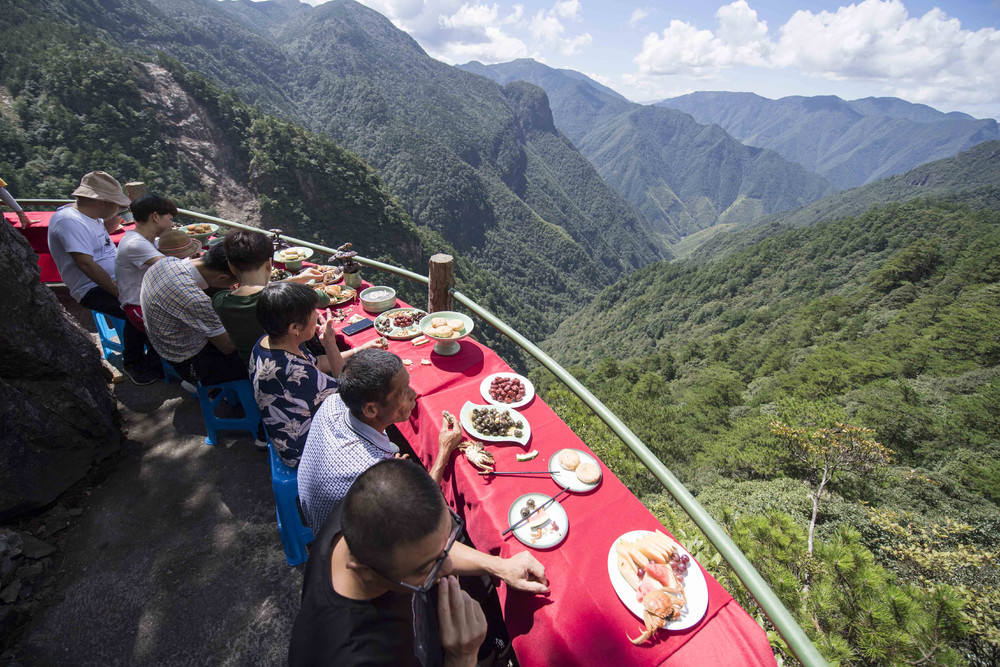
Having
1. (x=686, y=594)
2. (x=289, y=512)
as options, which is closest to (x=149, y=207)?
(x=289, y=512)

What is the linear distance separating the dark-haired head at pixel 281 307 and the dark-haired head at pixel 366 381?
0.75 meters

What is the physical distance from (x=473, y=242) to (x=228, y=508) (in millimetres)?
116423

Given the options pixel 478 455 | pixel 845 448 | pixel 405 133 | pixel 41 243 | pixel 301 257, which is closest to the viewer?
pixel 478 455

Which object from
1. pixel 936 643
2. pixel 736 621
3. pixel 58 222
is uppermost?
pixel 736 621

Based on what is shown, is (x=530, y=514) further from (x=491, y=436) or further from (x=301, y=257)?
(x=301, y=257)

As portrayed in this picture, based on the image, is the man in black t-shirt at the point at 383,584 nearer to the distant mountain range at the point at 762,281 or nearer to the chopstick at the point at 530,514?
the chopstick at the point at 530,514

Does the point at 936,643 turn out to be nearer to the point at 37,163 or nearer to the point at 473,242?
the point at 37,163

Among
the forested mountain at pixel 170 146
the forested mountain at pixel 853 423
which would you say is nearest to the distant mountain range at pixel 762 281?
the forested mountain at pixel 853 423

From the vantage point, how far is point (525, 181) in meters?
181

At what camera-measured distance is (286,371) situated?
9.29 ft

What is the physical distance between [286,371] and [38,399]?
2182 mm

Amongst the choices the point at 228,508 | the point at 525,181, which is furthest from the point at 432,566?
the point at 525,181

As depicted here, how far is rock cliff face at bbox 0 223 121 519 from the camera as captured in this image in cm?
296

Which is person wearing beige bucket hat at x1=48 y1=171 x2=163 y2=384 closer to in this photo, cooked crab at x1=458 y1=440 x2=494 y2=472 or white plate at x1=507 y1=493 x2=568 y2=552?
cooked crab at x1=458 y1=440 x2=494 y2=472
